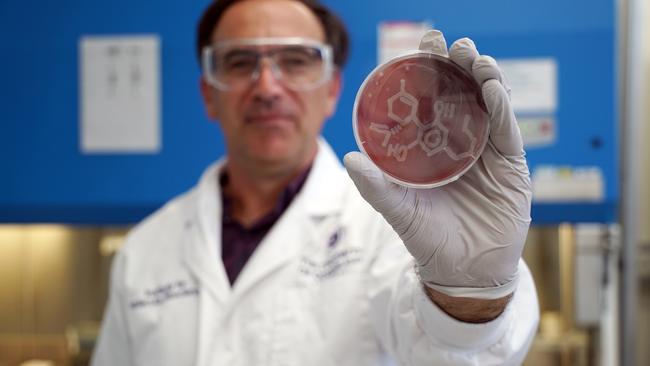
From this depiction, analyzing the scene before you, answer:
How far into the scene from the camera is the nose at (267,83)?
5.41 ft

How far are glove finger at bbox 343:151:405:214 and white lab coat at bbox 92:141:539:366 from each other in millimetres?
327

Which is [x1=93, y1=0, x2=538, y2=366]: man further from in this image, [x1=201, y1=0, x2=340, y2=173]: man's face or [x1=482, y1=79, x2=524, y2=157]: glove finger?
[x1=482, y1=79, x2=524, y2=157]: glove finger

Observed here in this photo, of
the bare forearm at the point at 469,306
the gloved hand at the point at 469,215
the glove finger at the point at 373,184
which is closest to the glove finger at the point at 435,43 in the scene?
the gloved hand at the point at 469,215

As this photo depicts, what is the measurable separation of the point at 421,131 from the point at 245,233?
33.5 inches

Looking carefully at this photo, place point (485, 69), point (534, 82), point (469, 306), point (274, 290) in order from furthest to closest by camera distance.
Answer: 1. point (534, 82)
2. point (274, 290)
3. point (469, 306)
4. point (485, 69)

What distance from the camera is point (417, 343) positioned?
4.03 feet

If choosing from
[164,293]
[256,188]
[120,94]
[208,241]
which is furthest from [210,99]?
[120,94]

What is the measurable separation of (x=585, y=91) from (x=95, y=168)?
1.48 m

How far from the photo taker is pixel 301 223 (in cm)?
171

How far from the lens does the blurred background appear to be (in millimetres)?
2205

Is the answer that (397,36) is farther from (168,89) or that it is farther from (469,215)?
(469,215)

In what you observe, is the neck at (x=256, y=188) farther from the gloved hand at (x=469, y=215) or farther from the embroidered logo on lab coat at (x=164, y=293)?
the gloved hand at (x=469, y=215)

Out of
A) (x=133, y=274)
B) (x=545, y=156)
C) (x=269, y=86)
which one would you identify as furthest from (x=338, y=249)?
(x=545, y=156)

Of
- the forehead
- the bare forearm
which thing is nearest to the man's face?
the forehead
